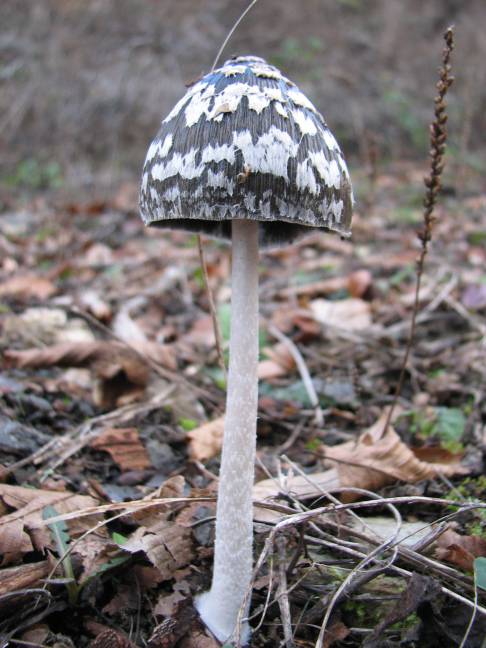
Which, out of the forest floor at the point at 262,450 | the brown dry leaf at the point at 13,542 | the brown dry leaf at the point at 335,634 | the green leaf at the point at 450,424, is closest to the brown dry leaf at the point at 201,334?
the forest floor at the point at 262,450

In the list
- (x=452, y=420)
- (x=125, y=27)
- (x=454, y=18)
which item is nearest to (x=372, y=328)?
(x=452, y=420)

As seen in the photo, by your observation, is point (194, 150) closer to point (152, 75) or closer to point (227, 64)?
point (227, 64)

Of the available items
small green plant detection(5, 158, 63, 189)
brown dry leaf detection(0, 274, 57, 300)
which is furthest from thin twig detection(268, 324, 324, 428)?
small green plant detection(5, 158, 63, 189)

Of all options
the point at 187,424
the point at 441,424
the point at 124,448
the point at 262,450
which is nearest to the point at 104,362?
the point at 187,424

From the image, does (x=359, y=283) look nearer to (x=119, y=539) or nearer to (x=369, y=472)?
(x=369, y=472)

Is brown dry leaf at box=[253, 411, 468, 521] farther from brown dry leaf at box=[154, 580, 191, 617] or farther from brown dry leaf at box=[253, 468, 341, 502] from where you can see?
brown dry leaf at box=[154, 580, 191, 617]

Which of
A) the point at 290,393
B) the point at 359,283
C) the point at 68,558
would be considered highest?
the point at 359,283
